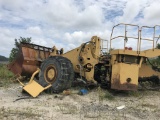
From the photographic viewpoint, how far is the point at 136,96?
31.0ft

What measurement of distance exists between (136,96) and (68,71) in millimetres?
2696

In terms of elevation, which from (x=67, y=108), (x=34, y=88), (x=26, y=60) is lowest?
(x=67, y=108)

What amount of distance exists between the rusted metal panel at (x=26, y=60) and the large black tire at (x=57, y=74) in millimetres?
1632

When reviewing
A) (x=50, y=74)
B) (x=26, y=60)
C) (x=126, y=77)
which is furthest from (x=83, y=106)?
(x=26, y=60)

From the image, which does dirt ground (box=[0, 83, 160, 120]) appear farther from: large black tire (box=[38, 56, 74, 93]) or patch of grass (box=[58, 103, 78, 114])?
large black tire (box=[38, 56, 74, 93])

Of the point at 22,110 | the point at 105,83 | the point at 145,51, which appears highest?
the point at 145,51

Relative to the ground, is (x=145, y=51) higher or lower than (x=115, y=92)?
higher

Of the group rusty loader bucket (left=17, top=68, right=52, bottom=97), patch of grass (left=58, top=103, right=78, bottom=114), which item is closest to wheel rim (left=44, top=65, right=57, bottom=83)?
rusty loader bucket (left=17, top=68, right=52, bottom=97)

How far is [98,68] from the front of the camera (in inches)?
421

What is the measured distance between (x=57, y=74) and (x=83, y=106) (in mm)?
2370

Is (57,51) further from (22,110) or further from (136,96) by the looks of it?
(22,110)

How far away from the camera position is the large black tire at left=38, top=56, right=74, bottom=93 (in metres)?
9.51

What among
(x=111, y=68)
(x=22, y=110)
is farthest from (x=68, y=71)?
(x=22, y=110)

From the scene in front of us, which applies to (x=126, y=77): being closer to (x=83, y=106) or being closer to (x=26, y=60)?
(x=83, y=106)
